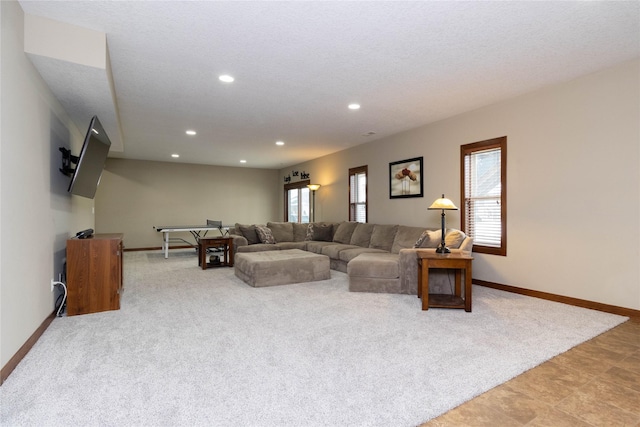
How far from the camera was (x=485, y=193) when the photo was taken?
4590 millimetres

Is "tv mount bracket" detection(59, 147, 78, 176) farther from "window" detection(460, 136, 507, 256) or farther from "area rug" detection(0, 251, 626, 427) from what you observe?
"window" detection(460, 136, 507, 256)

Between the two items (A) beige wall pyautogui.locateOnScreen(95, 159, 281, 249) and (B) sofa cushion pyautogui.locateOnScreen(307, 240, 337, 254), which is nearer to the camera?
(B) sofa cushion pyautogui.locateOnScreen(307, 240, 337, 254)

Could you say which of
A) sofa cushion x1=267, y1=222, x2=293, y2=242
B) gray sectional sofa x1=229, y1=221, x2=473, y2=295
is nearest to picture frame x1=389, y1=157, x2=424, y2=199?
gray sectional sofa x1=229, y1=221, x2=473, y2=295

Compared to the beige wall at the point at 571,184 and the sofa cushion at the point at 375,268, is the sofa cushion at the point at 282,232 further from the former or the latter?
the beige wall at the point at 571,184

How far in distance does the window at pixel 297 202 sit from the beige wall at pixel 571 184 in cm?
513

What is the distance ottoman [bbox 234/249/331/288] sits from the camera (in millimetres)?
4496

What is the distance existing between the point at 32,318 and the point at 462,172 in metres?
5.11

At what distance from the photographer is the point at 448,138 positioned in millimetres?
5043

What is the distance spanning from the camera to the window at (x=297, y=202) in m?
9.54

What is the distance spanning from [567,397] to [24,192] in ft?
12.6

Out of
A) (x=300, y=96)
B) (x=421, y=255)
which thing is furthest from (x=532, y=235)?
(x=300, y=96)

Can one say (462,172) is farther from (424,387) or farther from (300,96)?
(424,387)

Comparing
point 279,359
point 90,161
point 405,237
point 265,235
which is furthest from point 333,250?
point 90,161

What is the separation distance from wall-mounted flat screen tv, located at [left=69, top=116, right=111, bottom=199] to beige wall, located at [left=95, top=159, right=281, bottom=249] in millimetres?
5337
